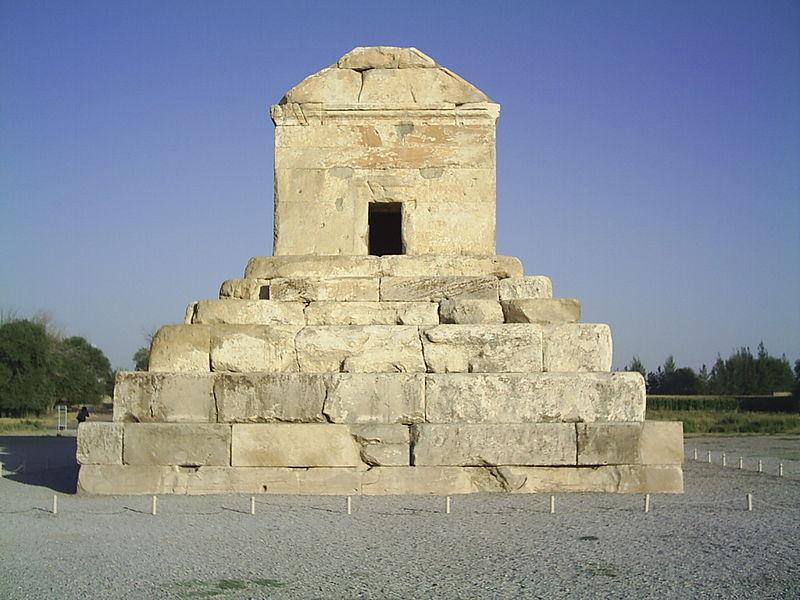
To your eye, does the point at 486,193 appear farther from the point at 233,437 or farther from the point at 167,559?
the point at 167,559

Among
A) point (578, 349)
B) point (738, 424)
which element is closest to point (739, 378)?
point (738, 424)

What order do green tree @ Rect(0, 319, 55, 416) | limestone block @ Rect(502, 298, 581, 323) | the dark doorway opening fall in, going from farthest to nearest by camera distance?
green tree @ Rect(0, 319, 55, 416) → the dark doorway opening → limestone block @ Rect(502, 298, 581, 323)

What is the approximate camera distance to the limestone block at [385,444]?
836cm

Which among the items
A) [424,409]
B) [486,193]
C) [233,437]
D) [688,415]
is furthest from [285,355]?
[688,415]

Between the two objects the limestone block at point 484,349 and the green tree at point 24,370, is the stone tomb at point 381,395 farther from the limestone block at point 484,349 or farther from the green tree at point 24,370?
the green tree at point 24,370

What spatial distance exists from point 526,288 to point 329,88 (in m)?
3.76

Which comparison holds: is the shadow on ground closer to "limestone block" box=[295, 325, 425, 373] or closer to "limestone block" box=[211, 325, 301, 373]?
"limestone block" box=[211, 325, 301, 373]

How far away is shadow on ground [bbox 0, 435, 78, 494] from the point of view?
10094mm

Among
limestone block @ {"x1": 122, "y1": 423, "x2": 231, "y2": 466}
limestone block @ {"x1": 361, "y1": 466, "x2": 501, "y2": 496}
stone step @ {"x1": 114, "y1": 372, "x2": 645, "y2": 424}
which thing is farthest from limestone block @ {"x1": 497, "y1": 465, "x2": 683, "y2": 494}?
limestone block @ {"x1": 122, "y1": 423, "x2": 231, "y2": 466}

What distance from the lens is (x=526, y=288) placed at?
9.66 meters

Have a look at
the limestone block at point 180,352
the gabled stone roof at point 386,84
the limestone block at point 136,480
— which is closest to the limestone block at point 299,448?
the limestone block at point 136,480

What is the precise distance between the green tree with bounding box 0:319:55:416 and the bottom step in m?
26.7

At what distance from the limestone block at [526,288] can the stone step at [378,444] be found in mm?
1767

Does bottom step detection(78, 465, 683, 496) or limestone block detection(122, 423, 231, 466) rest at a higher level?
limestone block detection(122, 423, 231, 466)
